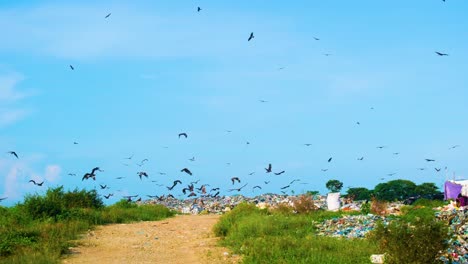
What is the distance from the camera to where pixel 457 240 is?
11352mm

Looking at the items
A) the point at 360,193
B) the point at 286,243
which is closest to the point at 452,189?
the point at 360,193

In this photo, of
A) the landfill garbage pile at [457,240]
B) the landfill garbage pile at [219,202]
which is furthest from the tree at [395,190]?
the landfill garbage pile at [457,240]

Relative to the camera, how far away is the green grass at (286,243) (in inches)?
401

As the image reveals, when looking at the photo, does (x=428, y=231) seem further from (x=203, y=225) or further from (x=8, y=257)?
→ (x=203, y=225)

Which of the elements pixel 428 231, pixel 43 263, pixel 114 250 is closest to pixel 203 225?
pixel 114 250

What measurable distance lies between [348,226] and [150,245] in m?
5.25

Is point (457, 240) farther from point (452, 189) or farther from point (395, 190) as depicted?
point (395, 190)

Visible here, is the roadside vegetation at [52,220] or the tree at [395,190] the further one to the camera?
the tree at [395,190]

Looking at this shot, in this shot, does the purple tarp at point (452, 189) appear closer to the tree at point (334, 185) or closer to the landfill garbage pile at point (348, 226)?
the landfill garbage pile at point (348, 226)

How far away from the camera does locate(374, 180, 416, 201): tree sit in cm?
3105

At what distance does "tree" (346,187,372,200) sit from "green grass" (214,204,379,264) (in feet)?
56.8

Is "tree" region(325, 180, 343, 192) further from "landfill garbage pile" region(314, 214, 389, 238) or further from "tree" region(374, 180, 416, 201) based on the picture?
"landfill garbage pile" region(314, 214, 389, 238)

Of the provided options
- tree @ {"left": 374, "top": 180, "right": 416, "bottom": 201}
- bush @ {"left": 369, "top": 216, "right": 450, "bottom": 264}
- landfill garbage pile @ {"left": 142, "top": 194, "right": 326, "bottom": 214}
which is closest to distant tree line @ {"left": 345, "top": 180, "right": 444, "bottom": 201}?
tree @ {"left": 374, "top": 180, "right": 416, "bottom": 201}

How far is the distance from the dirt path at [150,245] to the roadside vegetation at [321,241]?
58cm
